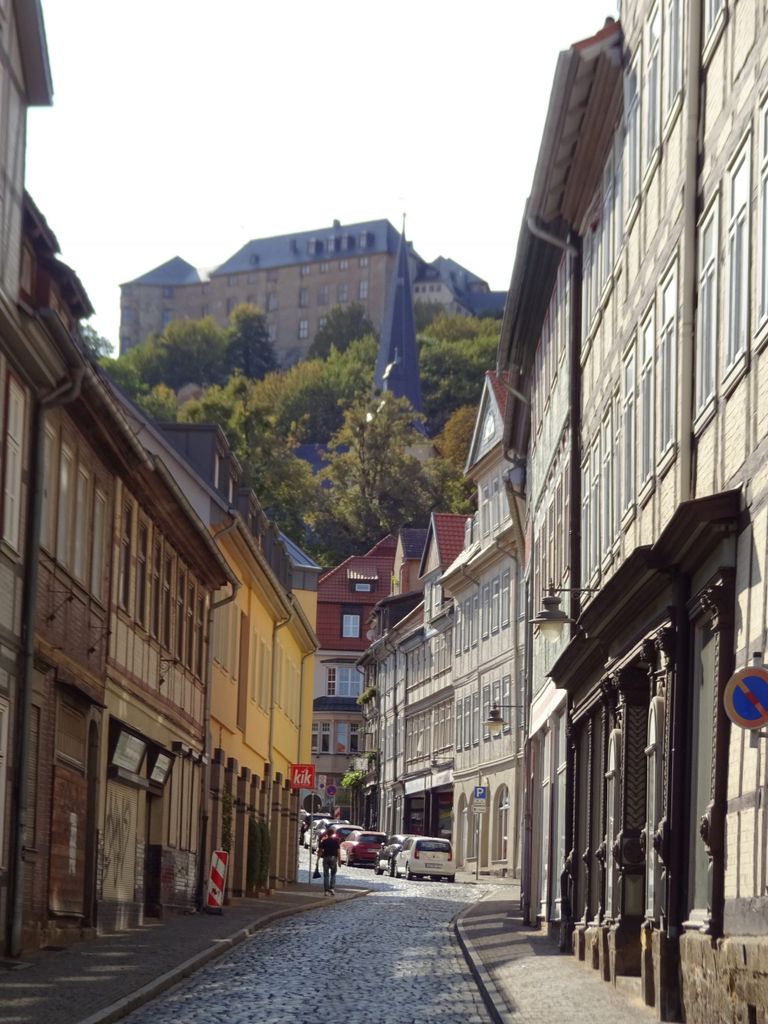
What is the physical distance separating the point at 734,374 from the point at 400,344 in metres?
153

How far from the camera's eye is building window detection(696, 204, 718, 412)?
48.2ft

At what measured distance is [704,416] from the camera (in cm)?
1495

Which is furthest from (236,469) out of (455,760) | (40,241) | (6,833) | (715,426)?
(455,760)

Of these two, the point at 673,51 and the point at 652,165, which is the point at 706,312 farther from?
the point at 652,165

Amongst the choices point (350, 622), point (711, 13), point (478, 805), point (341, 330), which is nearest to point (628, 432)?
point (711, 13)

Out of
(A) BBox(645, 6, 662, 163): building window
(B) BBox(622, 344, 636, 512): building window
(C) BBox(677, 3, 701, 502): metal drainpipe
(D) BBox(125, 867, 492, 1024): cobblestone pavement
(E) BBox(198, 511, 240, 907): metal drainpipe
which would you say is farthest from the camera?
(E) BBox(198, 511, 240, 907): metal drainpipe

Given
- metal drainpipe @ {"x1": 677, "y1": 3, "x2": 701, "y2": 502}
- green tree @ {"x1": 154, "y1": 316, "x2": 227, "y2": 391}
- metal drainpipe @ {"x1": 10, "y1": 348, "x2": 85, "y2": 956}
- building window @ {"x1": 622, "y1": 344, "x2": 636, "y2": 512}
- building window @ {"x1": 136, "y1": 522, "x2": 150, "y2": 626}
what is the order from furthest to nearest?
green tree @ {"x1": 154, "y1": 316, "x2": 227, "y2": 391} < building window @ {"x1": 136, "y1": 522, "x2": 150, "y2": 626} < building window @ {"x1": 622, "y1": 344, "x2": 636, "y2": 512} < metal drainpipe @ {"x1": 10, "y1": 348, "x2": 85, "y2": 956} < metal drainpipe @ {"x1": 677, "y1": 3, "x2": 701, "y2": 502}

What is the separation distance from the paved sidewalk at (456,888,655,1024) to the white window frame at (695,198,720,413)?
4.82m

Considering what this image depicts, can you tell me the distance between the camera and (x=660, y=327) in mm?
17406

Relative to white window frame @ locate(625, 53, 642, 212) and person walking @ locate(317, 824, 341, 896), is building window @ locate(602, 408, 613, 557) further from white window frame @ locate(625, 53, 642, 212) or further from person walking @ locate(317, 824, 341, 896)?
person walking @ locate(317, 824, 341, 896)

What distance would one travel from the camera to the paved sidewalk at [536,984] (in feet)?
50.1

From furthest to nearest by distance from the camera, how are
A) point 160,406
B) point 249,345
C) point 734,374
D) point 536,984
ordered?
1. point 249,345
2. point 160,406
3. point 536,984
4. point 734,374

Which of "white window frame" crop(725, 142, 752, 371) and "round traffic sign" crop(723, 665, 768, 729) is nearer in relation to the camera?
"round traffic sign" crop(723, 665, 768, 729)

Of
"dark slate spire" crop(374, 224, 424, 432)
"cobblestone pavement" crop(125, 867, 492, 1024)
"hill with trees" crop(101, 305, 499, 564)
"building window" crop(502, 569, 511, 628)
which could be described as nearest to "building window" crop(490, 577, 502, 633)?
"building window" crop(502, 569, 511, 628)
